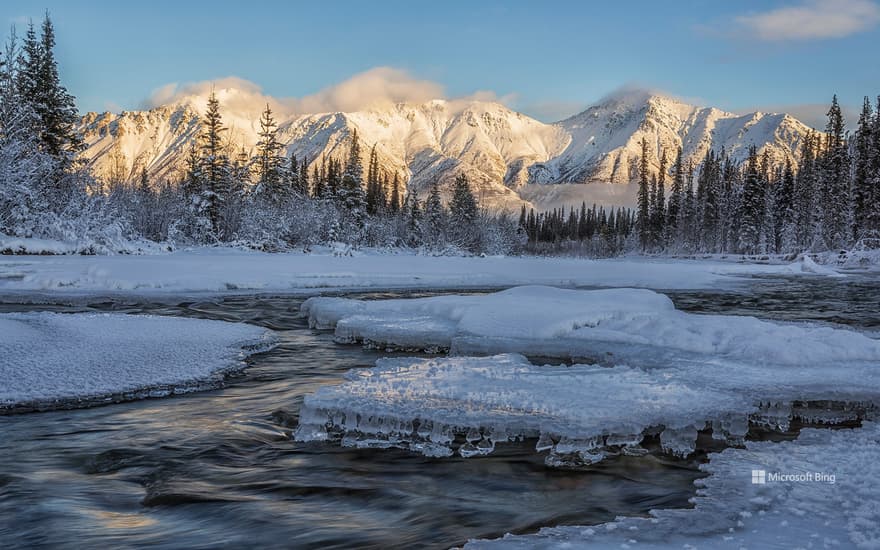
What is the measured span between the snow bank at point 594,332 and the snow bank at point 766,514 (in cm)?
254

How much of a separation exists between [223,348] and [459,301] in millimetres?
3843

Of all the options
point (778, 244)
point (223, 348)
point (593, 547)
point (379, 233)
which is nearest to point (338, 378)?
point (223, 348)

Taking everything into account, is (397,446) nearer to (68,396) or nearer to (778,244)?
(68,396)

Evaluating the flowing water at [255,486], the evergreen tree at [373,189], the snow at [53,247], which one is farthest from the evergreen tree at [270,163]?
the flowing water at [255,486]

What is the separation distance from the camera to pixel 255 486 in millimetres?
3660

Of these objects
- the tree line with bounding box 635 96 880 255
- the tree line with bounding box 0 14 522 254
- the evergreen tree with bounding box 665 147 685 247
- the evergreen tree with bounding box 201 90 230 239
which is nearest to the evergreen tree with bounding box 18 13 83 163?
the tree line with bounding box 0 14 522 254

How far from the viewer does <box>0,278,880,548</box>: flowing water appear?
3.04m

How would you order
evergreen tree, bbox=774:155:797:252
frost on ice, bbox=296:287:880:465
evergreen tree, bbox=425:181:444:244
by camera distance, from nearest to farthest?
frost on ice, bbox=296:287:880:465
evergreen tree, bbox=774:155:797:252
evergreen tree, bbox=425:181:444:244

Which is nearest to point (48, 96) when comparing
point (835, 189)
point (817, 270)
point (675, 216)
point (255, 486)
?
point (255, 486)

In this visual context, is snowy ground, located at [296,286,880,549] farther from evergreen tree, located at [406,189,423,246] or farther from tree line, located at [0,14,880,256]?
evergreen tree, located at [406,189,423,246]

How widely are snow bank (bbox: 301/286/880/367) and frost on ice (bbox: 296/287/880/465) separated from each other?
0.08 feet

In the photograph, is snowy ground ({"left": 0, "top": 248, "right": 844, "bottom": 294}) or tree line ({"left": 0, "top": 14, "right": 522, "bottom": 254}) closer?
snowy ground ({"left": 0, "top": 248, "right": 844, "bottom": 294})

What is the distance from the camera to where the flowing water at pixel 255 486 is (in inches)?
119

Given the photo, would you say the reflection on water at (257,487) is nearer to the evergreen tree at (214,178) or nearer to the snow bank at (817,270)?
the snow bank at (817,270)
